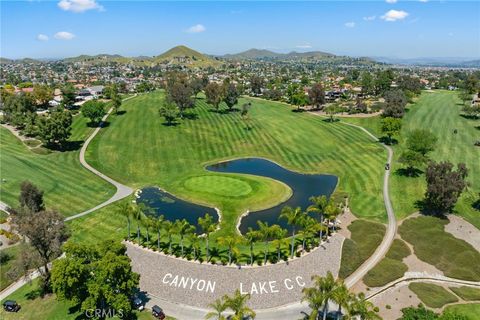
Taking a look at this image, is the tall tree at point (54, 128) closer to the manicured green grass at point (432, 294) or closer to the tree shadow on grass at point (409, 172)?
the tree shadow on grass at point (409, 172)

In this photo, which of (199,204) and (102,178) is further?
(102,178)

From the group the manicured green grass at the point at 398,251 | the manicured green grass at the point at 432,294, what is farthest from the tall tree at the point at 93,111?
the manicured green grass at the point at 432,294

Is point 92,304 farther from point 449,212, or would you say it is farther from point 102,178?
point 449,212

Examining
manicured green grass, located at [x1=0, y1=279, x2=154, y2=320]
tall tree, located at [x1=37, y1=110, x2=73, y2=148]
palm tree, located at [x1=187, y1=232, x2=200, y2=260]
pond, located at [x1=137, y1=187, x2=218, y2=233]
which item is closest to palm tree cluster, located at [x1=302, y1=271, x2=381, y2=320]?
palm tree, located at [x1=187, y1=232, x2=200, y2=260]

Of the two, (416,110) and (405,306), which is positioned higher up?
(416,110)

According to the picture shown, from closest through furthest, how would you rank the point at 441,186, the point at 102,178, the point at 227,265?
the point at 227,265 < the point at 441,186 < the point at 102,178

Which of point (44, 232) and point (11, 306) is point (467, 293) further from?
point (11, 306)

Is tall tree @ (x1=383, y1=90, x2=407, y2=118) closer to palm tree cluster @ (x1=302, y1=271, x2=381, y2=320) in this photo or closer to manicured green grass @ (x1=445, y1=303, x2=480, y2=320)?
manicured green grass @ (x1=445, y1=303, x2=480, y2=320)

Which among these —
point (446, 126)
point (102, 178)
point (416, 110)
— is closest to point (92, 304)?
point (102, 178)

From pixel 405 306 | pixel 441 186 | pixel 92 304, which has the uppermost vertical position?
pixel 441 186
